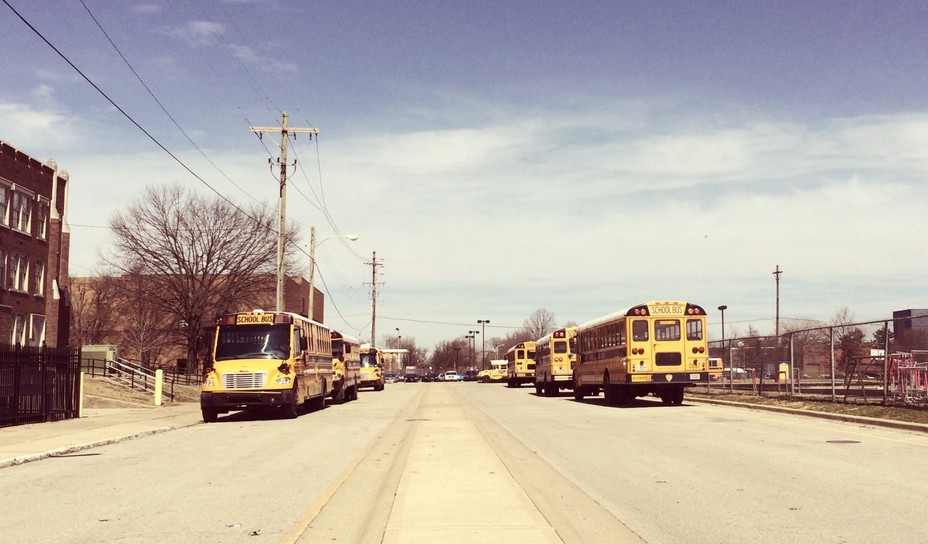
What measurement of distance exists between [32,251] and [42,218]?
1.93 meters

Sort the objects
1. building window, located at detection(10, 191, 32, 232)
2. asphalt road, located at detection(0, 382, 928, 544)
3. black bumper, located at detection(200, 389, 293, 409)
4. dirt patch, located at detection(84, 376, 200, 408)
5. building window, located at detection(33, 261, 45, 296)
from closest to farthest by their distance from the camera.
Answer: asphalt road, located at detection(0, 382, 928, 544) < black bumper, located at detection(200, 389, 293, 409) < dirt patch, located at detection(84, 376, 200, 408) < building window, located at detection(10, 191, 32, 232) < building window, located at detection(33, 261, 45, 296)

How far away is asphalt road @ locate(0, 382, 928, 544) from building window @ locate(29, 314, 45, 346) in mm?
24032

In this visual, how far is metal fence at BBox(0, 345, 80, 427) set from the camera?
20.8m

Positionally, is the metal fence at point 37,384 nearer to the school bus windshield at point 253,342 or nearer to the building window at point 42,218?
the school bus windshield at point 253,342

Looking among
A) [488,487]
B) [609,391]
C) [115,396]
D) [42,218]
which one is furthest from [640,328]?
[42,218]

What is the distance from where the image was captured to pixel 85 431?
19.7 metres

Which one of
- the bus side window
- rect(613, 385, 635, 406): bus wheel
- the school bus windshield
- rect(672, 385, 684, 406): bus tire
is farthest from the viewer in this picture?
rect(613, 385, 635, 406): bus wheel

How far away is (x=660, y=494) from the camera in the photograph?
9734mm

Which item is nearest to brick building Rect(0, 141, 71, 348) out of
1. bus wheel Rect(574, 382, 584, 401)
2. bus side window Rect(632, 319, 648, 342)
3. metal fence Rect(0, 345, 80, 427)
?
metal fence Rect(0, 345, 80, 427)

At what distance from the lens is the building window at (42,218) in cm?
3944

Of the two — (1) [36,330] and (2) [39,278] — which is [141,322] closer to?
(2) [39,278]

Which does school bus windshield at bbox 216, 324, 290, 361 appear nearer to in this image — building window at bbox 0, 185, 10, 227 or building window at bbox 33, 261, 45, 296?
building window at bbox 0, 185, 10, 227

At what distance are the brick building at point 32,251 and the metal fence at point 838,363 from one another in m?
29.5

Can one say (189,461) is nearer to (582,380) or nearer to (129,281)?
(582,380)
